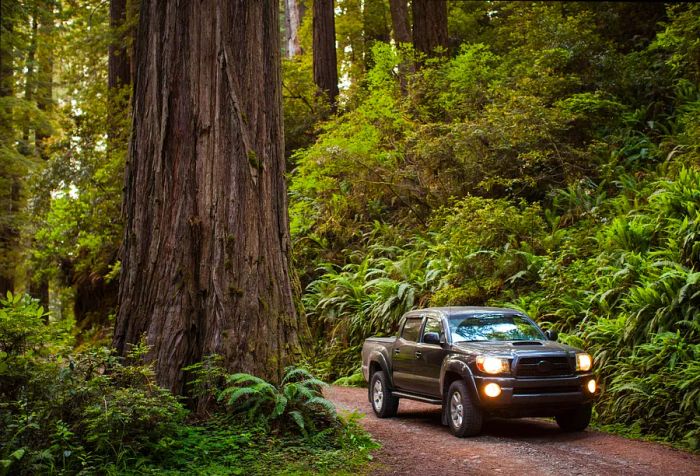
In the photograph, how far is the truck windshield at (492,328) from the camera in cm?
1123

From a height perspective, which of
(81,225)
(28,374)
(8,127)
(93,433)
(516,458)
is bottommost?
(516,458)

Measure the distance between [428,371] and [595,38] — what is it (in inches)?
522

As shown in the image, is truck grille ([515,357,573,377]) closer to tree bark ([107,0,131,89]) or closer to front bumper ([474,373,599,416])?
front bumper ([474,373,599,416])

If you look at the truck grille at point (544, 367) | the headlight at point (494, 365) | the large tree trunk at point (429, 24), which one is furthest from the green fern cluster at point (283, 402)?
the large tree trunk at point (429, 24)

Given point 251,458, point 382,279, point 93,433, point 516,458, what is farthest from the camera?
point 382,279

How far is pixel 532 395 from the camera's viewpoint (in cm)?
992

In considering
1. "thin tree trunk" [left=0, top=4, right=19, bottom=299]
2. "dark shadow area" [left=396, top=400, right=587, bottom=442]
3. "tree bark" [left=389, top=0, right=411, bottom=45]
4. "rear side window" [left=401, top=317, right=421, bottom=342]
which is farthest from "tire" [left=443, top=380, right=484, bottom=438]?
"tree bark" [left=389, top=0, right=411, bottom=45]

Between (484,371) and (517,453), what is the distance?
1315mm

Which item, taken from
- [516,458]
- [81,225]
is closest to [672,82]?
[516,458]

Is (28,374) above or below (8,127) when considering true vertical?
below

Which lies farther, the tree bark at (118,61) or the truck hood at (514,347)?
the tree bark at (118,61)

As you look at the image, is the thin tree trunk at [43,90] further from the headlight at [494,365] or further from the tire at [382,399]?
the headlight at [494,365]

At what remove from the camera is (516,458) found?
8.73 meters

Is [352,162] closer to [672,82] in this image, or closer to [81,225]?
[81,225]
